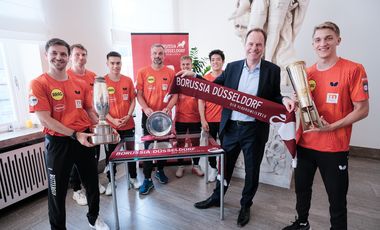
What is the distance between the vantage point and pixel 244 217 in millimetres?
2047

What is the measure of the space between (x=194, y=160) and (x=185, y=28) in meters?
3.14

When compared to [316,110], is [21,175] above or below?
below

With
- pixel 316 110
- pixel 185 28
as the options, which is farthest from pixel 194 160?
pixel 185 28

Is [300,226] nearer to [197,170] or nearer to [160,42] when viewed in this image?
[197,170]

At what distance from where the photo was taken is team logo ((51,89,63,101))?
1.52 meters

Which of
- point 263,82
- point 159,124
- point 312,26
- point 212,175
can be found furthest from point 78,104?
point 312,26

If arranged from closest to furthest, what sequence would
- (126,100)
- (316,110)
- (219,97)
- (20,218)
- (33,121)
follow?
(316,110) → (219,97) → (20,218) → (126,100) → (33,121)

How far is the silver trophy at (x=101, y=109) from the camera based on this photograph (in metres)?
1.39

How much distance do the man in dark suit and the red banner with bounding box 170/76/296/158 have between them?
3.0 inches

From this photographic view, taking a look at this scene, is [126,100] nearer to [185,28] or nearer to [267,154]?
[267,154]

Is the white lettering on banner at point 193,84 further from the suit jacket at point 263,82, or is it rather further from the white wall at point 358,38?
the white wall at point 358,38

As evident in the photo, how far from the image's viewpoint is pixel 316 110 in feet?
4.60

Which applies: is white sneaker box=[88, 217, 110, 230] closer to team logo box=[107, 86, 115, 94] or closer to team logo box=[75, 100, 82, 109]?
team logo box=[75, 100, 82, 109]

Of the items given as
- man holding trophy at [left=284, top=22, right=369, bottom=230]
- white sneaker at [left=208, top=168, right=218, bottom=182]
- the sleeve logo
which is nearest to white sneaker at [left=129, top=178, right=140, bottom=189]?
white sneaker at [left=208, top=168, right=218, bottom=182]
